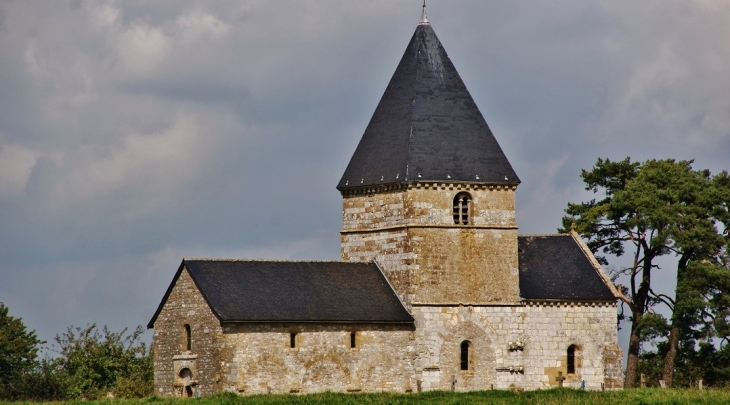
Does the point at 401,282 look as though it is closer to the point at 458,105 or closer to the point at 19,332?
the point at 458,105

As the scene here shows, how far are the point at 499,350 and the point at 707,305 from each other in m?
11.3

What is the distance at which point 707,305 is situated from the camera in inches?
2419

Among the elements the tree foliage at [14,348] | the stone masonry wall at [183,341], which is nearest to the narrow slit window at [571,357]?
the stone masonry wall at [183,341]

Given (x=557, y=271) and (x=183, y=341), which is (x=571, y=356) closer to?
(x=557, y=271)

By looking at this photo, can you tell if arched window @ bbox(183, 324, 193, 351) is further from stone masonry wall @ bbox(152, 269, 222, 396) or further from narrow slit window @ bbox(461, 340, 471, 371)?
narrow slit window @ bbox(461, 340, 471, 371)

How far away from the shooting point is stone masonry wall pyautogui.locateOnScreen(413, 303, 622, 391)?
175 feet

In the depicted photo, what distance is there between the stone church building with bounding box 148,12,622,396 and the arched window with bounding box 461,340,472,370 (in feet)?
0.15

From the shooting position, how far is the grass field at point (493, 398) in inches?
1791

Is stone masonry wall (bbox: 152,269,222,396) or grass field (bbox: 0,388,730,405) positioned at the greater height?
stone masonry wall (bbox: 152,269,222,396)

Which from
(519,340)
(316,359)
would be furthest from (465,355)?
(316,359)

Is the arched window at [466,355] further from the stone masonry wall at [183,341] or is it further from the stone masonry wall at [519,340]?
the stone masonry wall at [183,341]

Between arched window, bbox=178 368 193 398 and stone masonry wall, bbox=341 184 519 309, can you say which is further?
stone masonry wall, bbox=341 184 519 309


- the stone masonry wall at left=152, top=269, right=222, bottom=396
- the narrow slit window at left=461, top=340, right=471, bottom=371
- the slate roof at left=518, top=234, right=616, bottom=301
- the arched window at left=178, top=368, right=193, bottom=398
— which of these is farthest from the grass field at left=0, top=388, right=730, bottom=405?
the slate roof at left=518, top=234, right=616, bottom=301

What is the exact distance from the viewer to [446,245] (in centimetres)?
5388
